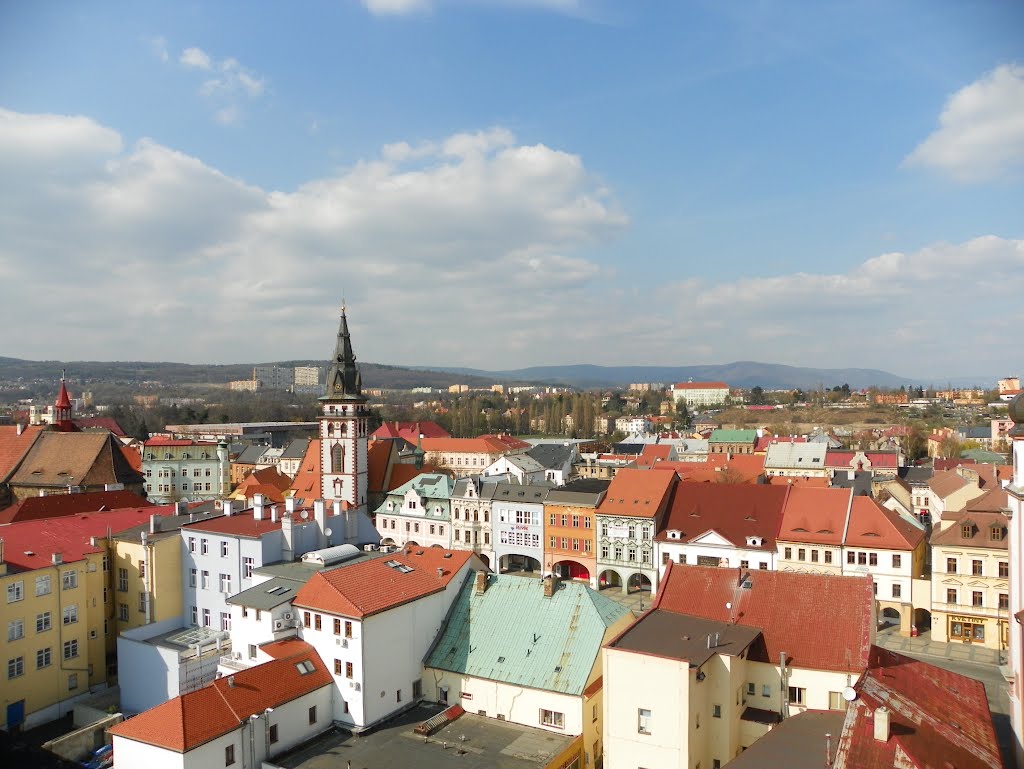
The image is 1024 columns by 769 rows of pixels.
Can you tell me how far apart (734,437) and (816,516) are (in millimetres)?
66920

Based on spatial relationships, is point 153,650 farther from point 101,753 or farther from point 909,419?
point 909,419

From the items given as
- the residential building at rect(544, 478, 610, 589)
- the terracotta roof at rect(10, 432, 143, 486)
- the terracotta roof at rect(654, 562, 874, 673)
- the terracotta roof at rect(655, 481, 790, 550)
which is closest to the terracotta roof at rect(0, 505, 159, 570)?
the terracotta roof at rect(10, 432, 143, 486)

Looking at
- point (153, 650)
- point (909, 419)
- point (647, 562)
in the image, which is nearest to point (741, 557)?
point (647, 562)

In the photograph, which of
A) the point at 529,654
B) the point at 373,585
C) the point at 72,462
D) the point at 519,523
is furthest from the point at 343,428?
the point at 529,654

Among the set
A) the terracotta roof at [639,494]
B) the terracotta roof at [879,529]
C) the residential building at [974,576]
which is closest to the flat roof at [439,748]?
the terracotta roof at [639,494]

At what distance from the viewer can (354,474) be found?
62781 millimetres

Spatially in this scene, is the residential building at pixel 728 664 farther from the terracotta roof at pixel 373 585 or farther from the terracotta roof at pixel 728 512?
the terracotta roof at pixel 728 512

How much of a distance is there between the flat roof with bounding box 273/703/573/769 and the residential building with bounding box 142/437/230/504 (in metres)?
60.2

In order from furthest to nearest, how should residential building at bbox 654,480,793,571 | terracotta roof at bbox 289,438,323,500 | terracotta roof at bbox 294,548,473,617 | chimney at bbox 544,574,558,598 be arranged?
terracotta roof at bbox 289,438,323,500
residential building at bbox 654,480,793,571
chimney at bbox 544,574,558,598
terracotta roof at bbox 294,548,473,617

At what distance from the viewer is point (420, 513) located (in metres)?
62.1

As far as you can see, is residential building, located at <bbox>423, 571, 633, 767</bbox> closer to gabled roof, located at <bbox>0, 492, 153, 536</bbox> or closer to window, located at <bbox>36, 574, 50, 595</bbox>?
window, located at <bbox>36, 574, 50, 595</bbox>

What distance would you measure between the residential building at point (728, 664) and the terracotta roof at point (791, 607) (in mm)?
36

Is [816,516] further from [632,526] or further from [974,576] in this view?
[632,526]

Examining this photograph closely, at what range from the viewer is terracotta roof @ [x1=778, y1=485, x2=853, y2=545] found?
1788 inches
